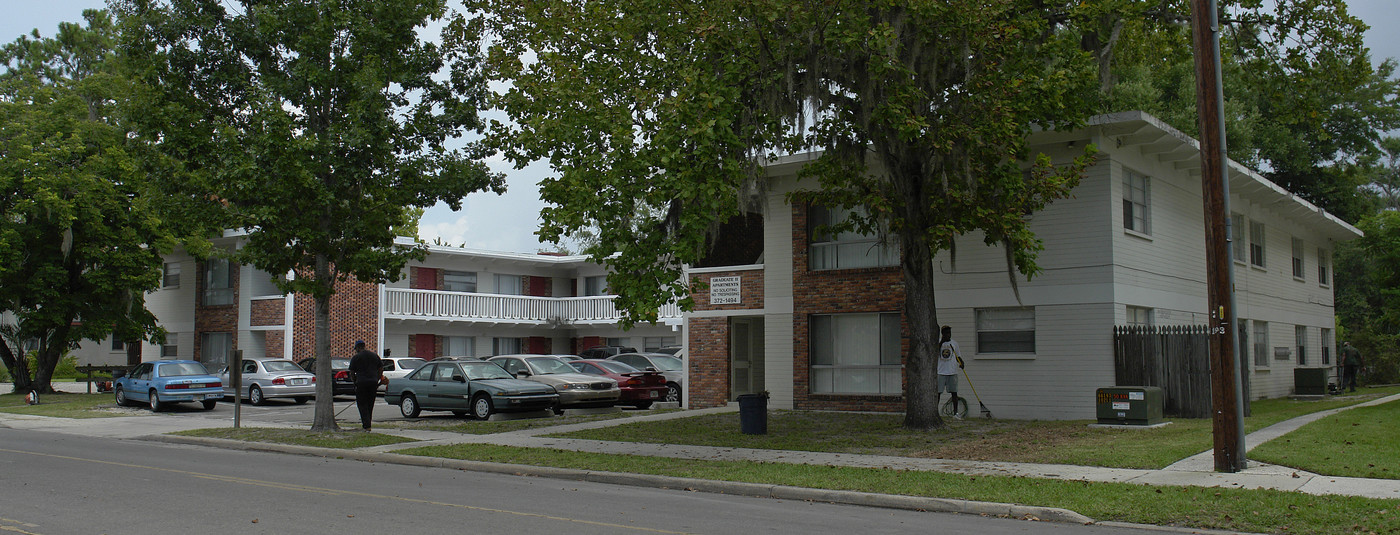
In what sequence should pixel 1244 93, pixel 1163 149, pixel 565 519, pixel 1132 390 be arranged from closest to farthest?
pixel 565 519 < pixel 1132 390 < pixel 1163 149 < pixel 1244 93

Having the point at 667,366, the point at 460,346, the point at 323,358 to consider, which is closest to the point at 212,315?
the point at 460,346

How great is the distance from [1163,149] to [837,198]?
26.7 feet

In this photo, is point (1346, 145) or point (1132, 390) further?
point (1346, 145)

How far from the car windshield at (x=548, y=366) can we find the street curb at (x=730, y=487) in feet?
27.3

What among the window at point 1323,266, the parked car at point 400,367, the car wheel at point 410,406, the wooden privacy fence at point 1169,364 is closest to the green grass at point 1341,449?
the wooden privacy fence at point 1169,364

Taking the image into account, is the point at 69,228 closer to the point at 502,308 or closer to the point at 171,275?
the point at 171,275

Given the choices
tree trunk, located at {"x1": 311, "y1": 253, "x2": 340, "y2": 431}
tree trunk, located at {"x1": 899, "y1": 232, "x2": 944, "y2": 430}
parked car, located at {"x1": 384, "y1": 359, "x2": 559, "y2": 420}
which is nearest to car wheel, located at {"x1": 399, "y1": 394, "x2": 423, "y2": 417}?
parked car, located at {"x1": 384, "y1": 359, "x2": 559, "y2": 420}

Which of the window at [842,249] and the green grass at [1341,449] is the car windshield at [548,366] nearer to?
the window at [842,249]

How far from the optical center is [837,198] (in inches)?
719

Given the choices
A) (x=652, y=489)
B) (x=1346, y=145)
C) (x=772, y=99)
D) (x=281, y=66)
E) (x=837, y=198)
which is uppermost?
(x=1346, y=145)

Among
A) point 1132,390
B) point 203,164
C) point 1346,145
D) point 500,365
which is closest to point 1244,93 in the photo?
point 1346,145

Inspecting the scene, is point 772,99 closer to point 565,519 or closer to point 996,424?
point 996,424

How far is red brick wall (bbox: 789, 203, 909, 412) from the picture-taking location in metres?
22.7

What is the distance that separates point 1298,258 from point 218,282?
1443 inches
